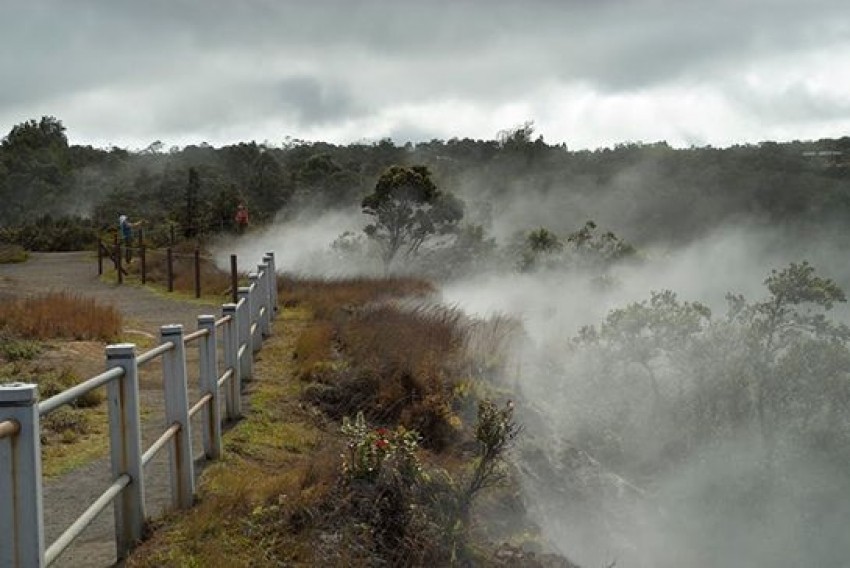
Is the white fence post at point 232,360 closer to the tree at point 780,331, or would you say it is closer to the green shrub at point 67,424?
the green shrub at point 67,424

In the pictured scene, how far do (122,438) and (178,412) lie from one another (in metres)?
A: 1.11

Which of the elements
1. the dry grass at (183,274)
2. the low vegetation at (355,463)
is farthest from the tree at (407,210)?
the low vegetation at (355,463)

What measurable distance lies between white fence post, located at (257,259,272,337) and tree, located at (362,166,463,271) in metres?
16.4

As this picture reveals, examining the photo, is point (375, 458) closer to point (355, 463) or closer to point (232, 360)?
point (355, 463)

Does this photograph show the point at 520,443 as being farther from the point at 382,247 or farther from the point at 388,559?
the point at 382,247

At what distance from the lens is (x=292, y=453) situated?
336 inches

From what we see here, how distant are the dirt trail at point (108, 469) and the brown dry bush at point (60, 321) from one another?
72 cm

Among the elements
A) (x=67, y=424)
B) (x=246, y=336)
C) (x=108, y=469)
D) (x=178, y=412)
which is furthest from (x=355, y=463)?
(x=246, y=336)

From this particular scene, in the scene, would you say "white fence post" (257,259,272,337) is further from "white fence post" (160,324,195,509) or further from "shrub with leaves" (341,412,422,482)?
"white fence post" (160,324,195,509)

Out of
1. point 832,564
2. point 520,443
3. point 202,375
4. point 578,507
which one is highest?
point 202,375

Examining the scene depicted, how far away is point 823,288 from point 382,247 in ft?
56.1

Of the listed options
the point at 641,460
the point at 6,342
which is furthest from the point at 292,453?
the point at 641,460

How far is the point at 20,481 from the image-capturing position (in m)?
3.53

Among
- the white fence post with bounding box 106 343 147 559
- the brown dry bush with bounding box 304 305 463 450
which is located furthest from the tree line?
the white fence post with bounding box 106 343 147 559
